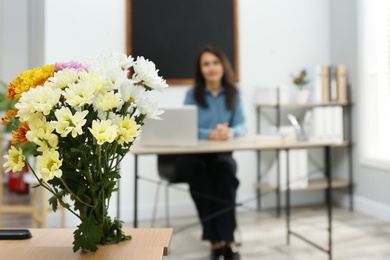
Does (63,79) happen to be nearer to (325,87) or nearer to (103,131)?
(103,131)

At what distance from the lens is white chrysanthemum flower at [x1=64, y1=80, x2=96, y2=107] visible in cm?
107

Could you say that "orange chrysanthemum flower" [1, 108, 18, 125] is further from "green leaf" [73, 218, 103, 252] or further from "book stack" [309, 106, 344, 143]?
"book stack" [309, 106, 344, 143]

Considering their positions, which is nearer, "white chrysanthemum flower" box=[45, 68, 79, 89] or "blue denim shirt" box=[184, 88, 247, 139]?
"white chrysanthemum flower" box=[45, 68, 79, 89]

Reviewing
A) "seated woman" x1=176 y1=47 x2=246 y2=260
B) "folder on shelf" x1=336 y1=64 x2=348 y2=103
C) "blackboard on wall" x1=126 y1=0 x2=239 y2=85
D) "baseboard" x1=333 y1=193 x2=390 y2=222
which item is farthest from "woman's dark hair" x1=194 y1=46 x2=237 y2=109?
"baseboard" x1=333 y1=193 x2=390 y2=222

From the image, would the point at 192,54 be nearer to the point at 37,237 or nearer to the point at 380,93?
the point at 380,93

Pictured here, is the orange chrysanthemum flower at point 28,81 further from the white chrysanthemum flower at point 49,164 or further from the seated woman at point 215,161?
the seated woman at point 215,161

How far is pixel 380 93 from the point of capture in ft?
13.9

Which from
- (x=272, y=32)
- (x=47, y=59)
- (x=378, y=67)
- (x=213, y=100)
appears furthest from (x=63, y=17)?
(x=378, y=67)

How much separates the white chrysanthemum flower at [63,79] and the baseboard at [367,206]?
349 cm

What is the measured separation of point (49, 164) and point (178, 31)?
3233mm

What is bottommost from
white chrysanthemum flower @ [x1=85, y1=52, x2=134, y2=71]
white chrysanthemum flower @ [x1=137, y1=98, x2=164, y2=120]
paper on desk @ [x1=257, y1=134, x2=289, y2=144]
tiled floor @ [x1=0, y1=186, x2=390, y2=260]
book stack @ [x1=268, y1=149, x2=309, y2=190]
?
tiled floor @ [x1=0, y1=186, x2=390, y2=260]

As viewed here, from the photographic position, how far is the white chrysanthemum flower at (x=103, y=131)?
1.08m

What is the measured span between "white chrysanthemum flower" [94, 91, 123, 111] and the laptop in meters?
1.69

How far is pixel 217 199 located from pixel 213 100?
762 millimetres
